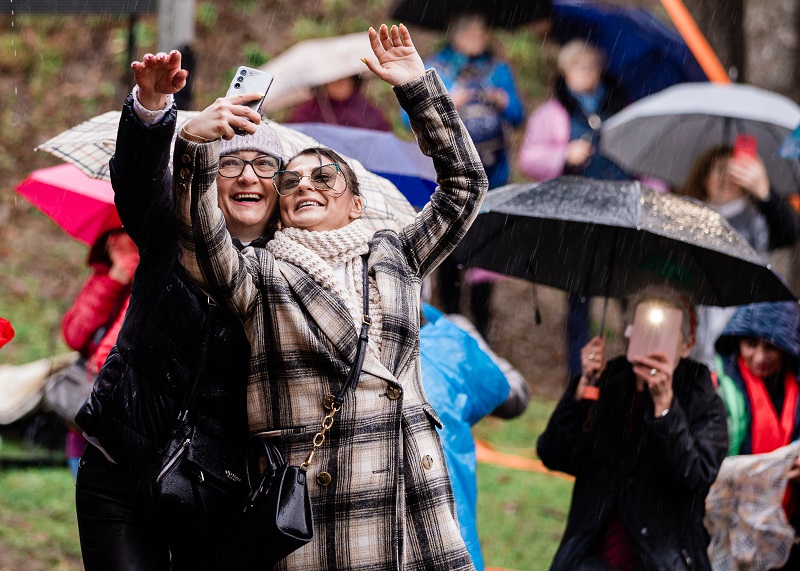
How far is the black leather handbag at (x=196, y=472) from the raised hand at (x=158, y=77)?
70 cm

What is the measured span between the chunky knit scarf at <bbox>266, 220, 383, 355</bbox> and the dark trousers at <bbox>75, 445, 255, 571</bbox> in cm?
81

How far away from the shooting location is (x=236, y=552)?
10.1ft

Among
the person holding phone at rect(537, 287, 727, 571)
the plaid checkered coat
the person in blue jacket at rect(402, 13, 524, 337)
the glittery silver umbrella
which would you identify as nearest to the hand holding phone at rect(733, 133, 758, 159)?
the person in blue jacket at rect(402, 13, 524, 337)

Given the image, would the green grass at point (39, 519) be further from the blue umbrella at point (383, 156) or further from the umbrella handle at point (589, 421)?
the umbrella handle at point (589, 421)

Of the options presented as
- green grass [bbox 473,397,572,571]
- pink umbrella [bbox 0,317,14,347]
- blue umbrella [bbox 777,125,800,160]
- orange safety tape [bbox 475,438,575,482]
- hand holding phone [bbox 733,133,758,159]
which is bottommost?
green grass [bbox 473,397,572,571]

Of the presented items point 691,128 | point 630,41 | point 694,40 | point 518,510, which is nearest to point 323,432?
point 518,510

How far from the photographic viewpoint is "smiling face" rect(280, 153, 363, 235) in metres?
3.42

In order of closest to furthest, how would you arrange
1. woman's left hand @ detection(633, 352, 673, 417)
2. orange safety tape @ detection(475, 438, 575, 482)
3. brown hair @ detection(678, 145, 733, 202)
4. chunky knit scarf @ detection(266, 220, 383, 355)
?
chunky knit scarf @ detection(266, 220, 383, 355)
woman's left hand @ detection(633, 352, 673, 417)
brown hair @ detection(678, 145, 733, 202)
orange safety tape @ detection(475, 438, 575, 482)

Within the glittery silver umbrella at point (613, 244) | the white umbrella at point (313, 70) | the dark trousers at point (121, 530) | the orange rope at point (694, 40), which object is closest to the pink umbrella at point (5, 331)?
the dark trousers at point (121, 530)

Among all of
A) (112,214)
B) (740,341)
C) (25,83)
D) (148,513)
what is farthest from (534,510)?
(25,83)

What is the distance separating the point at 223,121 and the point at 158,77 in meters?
0.19

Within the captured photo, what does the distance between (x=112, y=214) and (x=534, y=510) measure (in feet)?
12.0

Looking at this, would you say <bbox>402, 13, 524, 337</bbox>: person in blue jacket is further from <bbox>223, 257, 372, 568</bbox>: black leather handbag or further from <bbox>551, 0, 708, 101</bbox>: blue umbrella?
<bbox>223, 257, 372, 568</bbox>: black leather handbag

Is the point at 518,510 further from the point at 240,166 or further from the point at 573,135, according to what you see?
the point at 240,166
